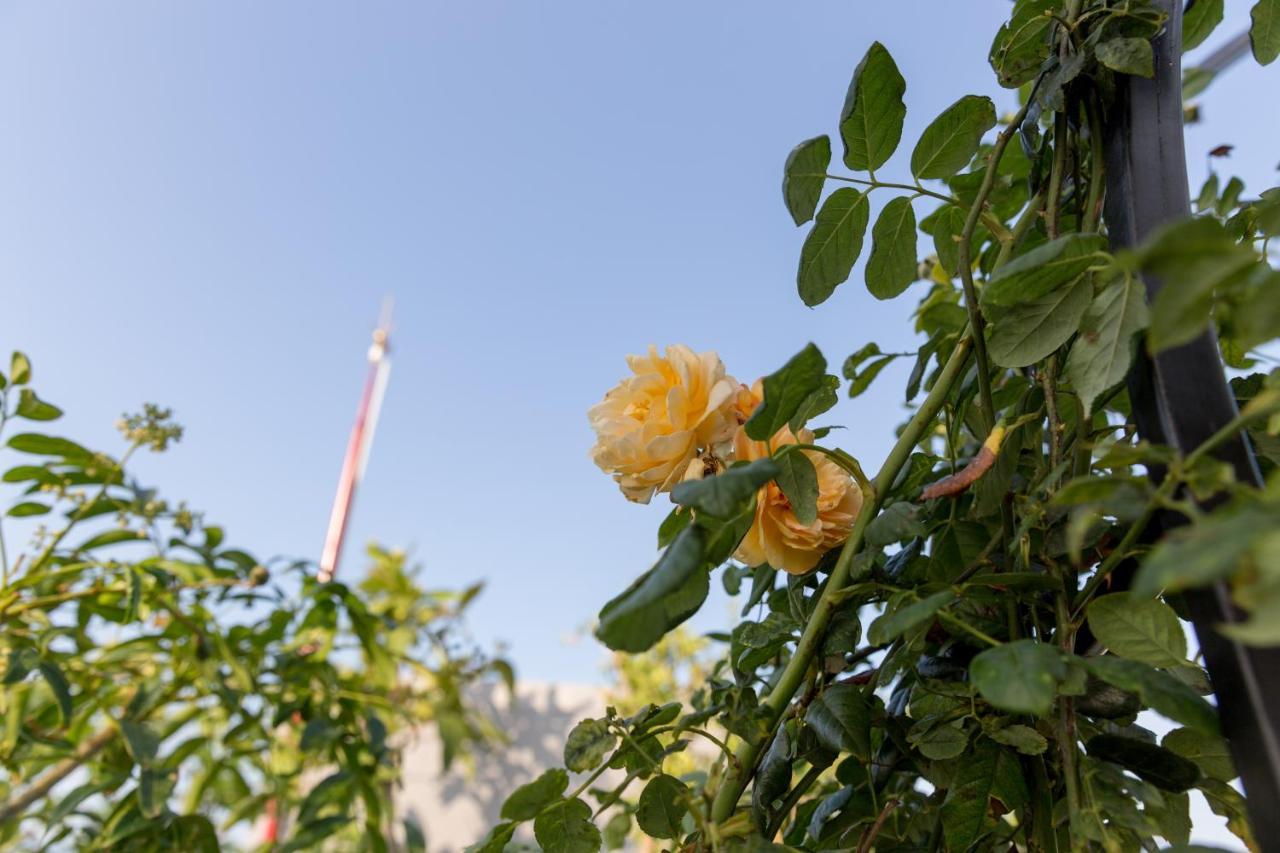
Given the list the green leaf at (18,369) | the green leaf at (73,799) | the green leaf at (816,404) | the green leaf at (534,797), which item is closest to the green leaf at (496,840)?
the green leaf at (534,797)

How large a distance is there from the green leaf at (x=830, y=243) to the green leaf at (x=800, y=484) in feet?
0.34

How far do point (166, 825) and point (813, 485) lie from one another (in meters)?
0.80

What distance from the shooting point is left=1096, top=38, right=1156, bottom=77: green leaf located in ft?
1.07

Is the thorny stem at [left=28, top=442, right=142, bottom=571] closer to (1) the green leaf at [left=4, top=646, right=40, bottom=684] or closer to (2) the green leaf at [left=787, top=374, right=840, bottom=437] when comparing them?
(1) the green leaf at [left=4, top=646, right=40, bottom=684]

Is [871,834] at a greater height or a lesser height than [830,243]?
lesser

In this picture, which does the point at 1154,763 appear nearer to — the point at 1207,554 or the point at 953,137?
the point at 1207,554

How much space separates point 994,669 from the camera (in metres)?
0.26

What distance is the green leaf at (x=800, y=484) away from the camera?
0.37m

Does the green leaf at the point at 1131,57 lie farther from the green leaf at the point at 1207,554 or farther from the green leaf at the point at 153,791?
the green leaf at the point at 153,791

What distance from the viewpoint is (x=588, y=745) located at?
350mm

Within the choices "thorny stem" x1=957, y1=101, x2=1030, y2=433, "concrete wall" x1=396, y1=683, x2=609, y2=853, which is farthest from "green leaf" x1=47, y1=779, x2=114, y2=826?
"concrete wall" x1=396, y1=683, x2=609, y2=853

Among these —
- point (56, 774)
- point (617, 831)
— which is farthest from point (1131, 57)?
point (56, 774)

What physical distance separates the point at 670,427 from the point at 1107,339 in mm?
186

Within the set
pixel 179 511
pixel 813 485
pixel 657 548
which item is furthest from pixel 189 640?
pixel 813 485
